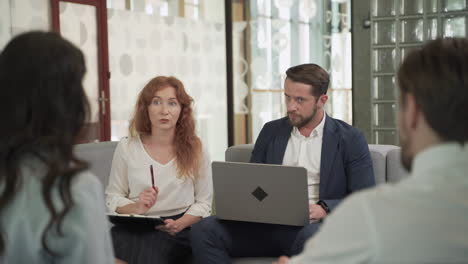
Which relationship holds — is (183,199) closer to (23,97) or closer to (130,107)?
(23,97)

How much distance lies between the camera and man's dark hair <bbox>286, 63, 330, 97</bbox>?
304 centimetres

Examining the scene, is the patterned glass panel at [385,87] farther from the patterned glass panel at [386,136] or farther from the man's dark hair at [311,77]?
the man's dark hair at [311,77]

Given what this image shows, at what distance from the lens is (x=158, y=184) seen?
115 inches

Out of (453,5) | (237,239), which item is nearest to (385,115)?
(453,5)

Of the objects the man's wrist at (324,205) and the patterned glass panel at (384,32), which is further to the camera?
the patterned glass panel at (384,32)

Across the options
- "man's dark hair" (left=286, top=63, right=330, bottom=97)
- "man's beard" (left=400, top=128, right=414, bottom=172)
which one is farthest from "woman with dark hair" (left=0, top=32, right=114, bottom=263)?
"man's dark hair" (left=286, top=63, right=330, bottom=97)

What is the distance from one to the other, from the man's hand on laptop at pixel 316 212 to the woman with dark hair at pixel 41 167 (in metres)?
1.58

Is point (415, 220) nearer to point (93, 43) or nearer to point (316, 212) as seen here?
point (316, 212)

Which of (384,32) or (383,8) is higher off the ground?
(383,8)

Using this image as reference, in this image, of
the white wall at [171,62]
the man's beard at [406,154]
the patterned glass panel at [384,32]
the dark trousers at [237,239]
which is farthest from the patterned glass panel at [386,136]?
the man's beard at [406,154]

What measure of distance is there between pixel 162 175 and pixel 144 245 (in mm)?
356

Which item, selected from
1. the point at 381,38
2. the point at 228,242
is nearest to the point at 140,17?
the point at 381,38

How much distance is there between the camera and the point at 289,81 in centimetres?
306

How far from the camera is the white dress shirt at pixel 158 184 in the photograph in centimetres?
292
